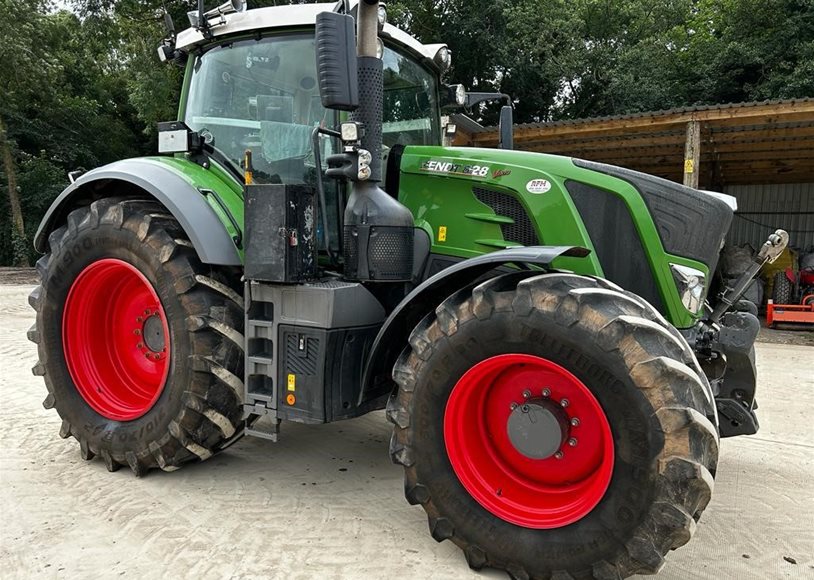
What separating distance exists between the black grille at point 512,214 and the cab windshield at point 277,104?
0.70m

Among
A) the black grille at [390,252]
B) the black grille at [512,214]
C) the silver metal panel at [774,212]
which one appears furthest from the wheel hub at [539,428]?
the silver metal panel at [774,212]

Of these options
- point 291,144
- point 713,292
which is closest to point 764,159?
point 713,292

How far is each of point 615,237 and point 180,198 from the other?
7.20 feet

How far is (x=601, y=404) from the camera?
7.55 feet

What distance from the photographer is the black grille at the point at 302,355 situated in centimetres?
298

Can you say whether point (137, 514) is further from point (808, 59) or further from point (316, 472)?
point (808, 59)

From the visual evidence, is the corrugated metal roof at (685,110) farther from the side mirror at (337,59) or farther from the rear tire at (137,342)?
the side mirror at (337,59)

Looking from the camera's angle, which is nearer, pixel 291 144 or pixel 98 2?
pixel 291 144

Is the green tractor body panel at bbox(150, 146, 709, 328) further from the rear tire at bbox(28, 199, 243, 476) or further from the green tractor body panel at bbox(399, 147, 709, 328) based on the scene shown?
the rear tire at bbox(28, 199, 243, 476)

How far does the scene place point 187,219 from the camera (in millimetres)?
3164

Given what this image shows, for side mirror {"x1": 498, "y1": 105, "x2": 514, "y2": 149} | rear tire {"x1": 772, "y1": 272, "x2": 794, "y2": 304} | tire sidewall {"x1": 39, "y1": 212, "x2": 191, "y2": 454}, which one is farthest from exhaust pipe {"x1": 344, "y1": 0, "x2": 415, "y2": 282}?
rear tire {"x1": 772, "y1": 272, "x2": 794, "y2": 304}

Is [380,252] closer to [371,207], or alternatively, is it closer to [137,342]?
[371,207]

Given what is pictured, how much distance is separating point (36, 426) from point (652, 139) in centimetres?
1016

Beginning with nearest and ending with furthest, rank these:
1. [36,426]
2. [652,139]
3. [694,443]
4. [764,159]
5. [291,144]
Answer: [694,443], [291,144], [36,426], [652,139], [764,159]
